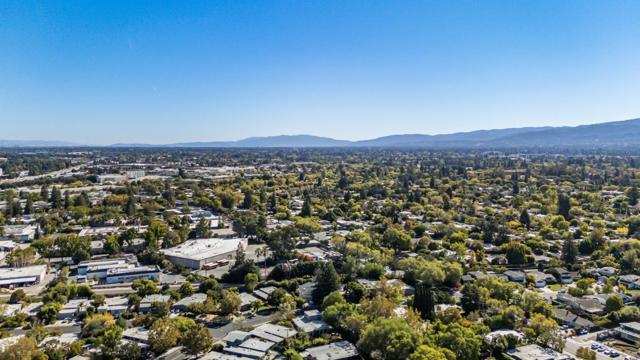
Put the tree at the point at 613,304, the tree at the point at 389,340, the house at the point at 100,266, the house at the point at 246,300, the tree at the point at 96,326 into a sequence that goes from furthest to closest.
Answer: the house at the point at 100,266 → the house at the point at 246,300 → the tree at the point at 613,304 → the tree at the point at 96,326 → the tree at the point at 389,340

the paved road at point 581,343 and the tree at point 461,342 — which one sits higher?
the tree at point 461,342

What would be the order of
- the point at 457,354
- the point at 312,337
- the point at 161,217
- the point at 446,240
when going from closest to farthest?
the point at 457,354
the point at 312,337
the point at 446,240
the point at 161,217

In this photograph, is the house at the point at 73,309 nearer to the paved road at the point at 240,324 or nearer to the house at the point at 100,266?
the house at the point at 100,266

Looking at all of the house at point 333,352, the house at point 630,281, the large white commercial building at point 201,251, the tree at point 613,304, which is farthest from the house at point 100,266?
the house at point 630,281

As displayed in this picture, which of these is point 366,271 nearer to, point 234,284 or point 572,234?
point 234,284

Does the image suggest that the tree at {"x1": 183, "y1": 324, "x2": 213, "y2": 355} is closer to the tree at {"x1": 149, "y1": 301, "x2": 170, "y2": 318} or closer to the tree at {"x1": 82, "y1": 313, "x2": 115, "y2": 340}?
the tree at {"x1": 149, "y1": 301, "x2": 170, "y2": 318}

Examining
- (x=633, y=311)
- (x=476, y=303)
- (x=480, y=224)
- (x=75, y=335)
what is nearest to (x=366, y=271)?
(x=476, y=303)

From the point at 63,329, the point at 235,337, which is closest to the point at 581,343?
the point at 235,337

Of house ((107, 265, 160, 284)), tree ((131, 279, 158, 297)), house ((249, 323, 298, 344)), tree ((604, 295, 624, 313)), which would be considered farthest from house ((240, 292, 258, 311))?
tree ((604, 295, 624, 313))
